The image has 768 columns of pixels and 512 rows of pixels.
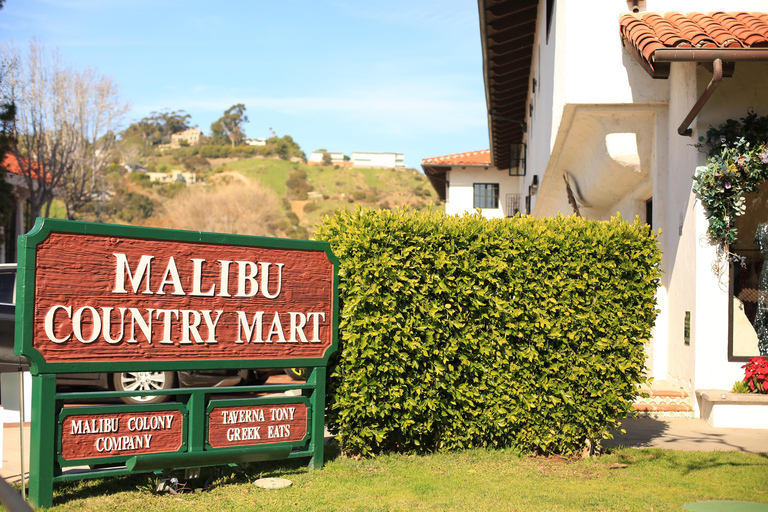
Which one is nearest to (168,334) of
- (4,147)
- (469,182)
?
(4,147)

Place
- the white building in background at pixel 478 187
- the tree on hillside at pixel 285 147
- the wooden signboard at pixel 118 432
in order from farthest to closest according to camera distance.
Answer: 1. the tree on hillside at pixel 285 147
2. the white building in background at pixel 478 187
3. the wooden signboard at pixel 118 432

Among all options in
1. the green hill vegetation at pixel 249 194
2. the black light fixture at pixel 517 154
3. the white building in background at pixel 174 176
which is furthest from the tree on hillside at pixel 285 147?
the black light fixture at pixel 517 154

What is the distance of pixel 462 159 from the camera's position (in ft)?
119

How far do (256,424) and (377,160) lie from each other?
431 ft

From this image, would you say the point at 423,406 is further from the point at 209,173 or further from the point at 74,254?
the point at 209,173

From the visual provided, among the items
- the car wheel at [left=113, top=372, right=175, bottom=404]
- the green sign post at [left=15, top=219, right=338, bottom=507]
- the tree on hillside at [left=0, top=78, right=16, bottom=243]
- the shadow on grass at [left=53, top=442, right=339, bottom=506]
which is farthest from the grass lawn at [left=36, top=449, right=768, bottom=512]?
the tree on hillside at [left=0, top=78, right=16, bottom=243]

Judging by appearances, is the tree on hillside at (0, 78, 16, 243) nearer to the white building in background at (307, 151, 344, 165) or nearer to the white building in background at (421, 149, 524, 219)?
the white building in background at (421, 149, 524, 219)

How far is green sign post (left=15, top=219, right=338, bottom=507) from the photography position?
4602mm

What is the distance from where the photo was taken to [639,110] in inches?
370

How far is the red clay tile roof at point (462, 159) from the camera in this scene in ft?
118

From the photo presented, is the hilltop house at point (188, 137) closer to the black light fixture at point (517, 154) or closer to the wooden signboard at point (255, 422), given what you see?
the black light fixture at point (517, 154)

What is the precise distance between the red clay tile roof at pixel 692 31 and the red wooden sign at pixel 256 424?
5681mm

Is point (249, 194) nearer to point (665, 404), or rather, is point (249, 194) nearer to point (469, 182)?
point (469, 182)

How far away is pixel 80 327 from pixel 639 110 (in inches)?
314
